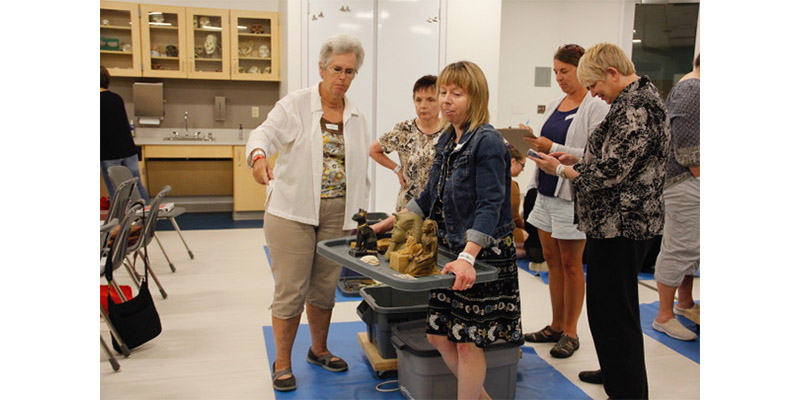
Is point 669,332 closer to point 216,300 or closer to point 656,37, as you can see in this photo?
point 216,300

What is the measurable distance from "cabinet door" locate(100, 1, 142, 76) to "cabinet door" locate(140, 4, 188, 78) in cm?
9

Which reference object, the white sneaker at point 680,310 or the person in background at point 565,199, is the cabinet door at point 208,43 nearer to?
the person in background at point 565,199

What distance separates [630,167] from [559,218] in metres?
0.88

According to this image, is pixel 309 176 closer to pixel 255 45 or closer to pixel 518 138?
pixel 518 138

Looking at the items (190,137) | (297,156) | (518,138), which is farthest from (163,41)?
(518,138)

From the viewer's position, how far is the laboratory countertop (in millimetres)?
7140

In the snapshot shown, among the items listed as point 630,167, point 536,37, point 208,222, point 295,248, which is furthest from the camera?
point 536,37

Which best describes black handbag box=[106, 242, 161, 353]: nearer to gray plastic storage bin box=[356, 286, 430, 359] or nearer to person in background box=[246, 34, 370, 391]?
person in background box=[246, 34, 370, 391]

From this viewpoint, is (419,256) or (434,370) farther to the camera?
(434,370)

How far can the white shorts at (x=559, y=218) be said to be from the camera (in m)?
2.95

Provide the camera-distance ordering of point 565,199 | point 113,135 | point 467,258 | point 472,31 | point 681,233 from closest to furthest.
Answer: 1. point 467,258
2. point 565,199
3. point 681,233
4. point 113,135
5. point 472,31

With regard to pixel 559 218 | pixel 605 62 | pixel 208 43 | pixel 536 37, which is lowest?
pixel 559 218

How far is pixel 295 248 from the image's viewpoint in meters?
2.56

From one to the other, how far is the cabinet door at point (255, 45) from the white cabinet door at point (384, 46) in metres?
1.42
